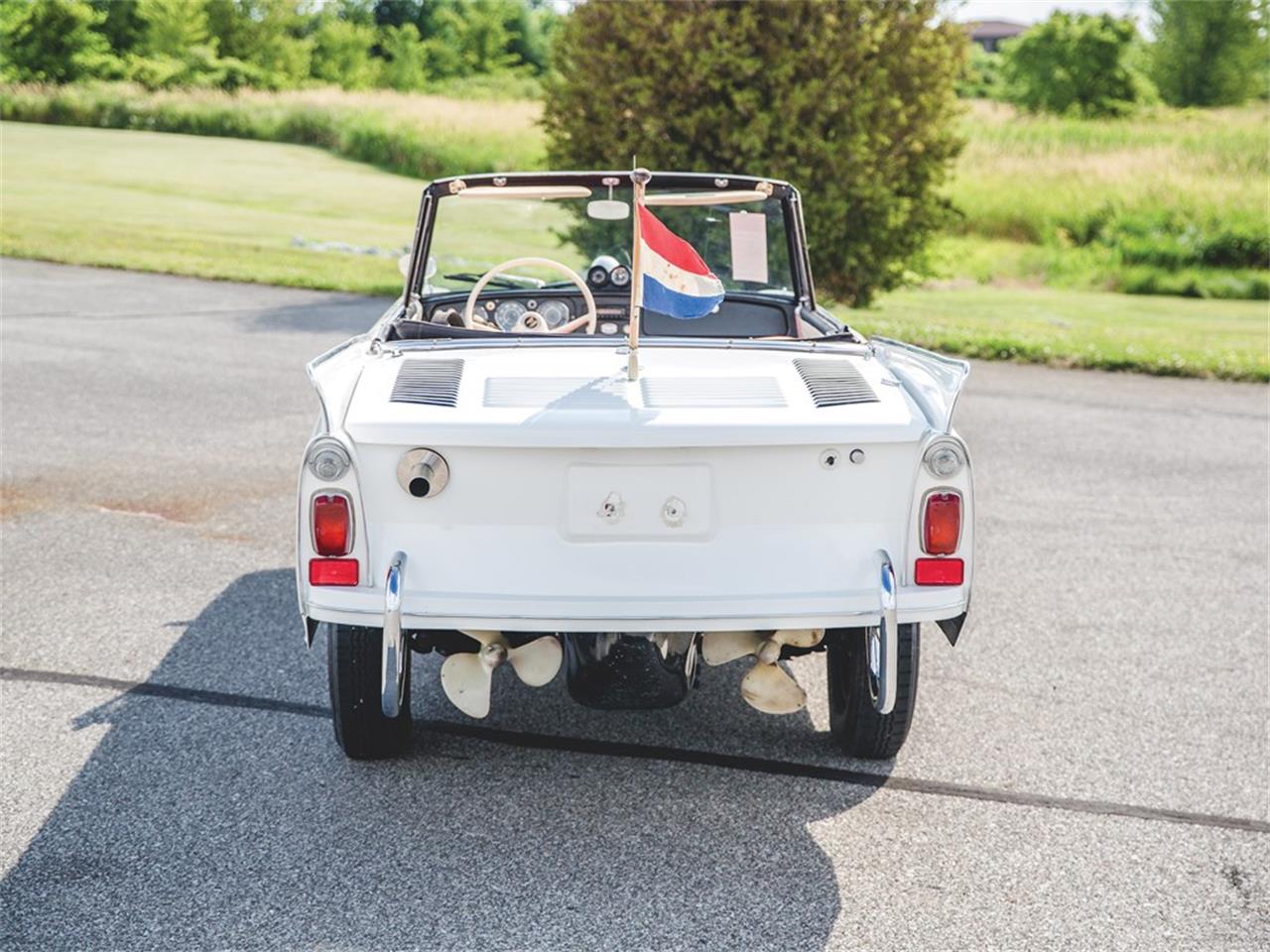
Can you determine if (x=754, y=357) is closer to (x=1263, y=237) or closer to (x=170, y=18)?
(x=1263, y=237)

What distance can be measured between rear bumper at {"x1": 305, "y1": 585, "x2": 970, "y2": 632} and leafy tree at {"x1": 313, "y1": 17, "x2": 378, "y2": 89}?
5091 cm

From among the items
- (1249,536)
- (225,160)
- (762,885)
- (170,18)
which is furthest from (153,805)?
(170,18)

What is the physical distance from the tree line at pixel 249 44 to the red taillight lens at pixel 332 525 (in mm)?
27530

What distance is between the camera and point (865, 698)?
3846 mm

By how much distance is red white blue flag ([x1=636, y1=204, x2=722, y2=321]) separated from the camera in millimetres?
3754

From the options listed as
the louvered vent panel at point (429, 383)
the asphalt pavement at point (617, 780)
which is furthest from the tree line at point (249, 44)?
the louvered vent panel at point (429, 383)

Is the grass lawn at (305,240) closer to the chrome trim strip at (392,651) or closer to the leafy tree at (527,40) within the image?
the chrome trim strip at (392,651)

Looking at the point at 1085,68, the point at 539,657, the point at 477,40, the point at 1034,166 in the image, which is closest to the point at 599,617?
the point at 539,657

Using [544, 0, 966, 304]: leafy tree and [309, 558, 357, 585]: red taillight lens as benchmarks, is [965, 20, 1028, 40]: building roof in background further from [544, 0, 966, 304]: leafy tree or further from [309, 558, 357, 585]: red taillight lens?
[309, 558, 357, 585]: red taillight lens

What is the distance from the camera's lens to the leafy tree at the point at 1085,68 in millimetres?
44312

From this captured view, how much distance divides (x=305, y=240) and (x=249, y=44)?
32.4m

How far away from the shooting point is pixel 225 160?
96.9 feet

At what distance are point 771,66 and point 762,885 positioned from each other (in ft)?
33.8

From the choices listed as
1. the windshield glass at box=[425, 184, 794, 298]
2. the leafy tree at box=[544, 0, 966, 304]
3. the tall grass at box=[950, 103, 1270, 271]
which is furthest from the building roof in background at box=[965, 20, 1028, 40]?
the windshield glass at box=[425, 184, 794, 298]
